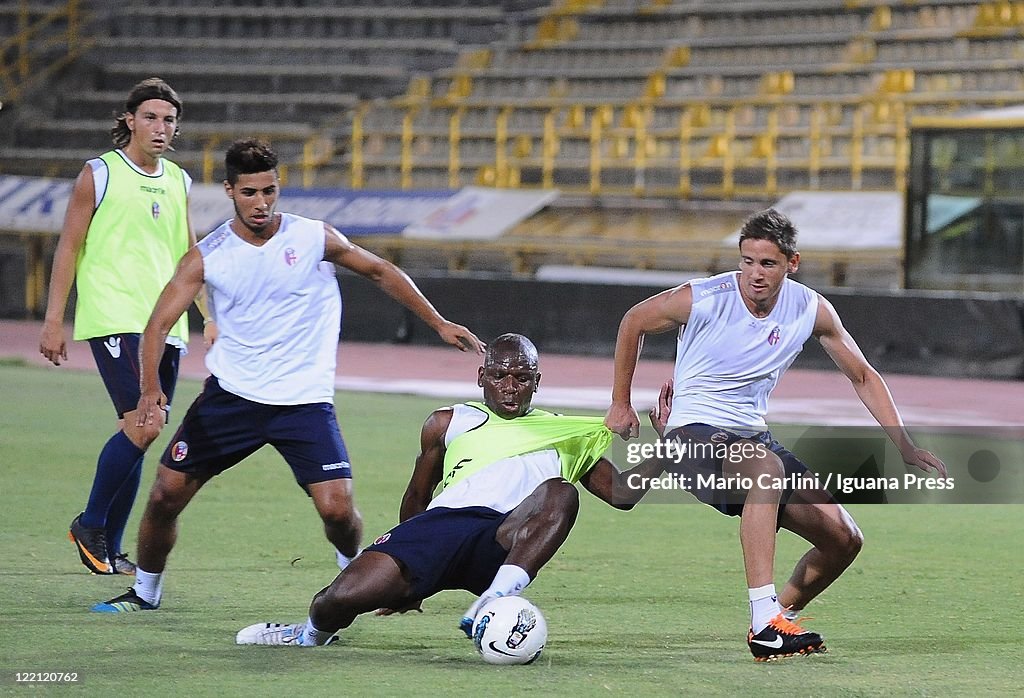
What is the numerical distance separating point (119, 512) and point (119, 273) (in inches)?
41.1

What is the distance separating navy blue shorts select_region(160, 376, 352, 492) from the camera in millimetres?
6500

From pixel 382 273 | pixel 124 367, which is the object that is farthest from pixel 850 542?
pixel 124 367

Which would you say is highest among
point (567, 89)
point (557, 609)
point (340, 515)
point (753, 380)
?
point (567, 89)

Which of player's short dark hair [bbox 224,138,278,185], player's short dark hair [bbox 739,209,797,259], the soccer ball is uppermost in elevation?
player's short dark hair [bbox 224,138,278,185]

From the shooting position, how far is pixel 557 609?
22.7ft

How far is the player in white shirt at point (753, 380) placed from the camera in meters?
5.96

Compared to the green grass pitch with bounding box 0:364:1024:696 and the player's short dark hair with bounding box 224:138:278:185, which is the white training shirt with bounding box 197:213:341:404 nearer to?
the player's short dark hair with bounding box 224:138:278:185

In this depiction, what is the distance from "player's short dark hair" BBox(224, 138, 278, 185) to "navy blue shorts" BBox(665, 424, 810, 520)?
1.77 metres

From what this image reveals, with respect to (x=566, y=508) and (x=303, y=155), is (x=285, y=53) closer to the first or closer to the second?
(x=303, y=155)

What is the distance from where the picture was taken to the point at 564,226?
25.6m

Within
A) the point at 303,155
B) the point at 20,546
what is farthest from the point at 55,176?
the point at 20,546

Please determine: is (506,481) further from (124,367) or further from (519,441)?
(124,367)

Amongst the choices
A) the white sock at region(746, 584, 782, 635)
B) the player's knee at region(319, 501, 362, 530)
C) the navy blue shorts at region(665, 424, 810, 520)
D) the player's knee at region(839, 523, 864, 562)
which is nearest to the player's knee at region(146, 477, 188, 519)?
the player's knee at region(319, 501, 362, 530)

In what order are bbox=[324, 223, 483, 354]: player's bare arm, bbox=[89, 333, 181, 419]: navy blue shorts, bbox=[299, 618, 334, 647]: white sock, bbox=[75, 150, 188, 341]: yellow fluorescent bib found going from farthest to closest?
1. bbox=[75, 150, 188, 341]: yellow fluorescent bib
2. bbox=[89, 333, 181, 419]: navy blue shorts
3. bbox=[324, 223, 483, 354]: player's bare arm
4. bbox=[299, 618, 334, 647]: white sock
